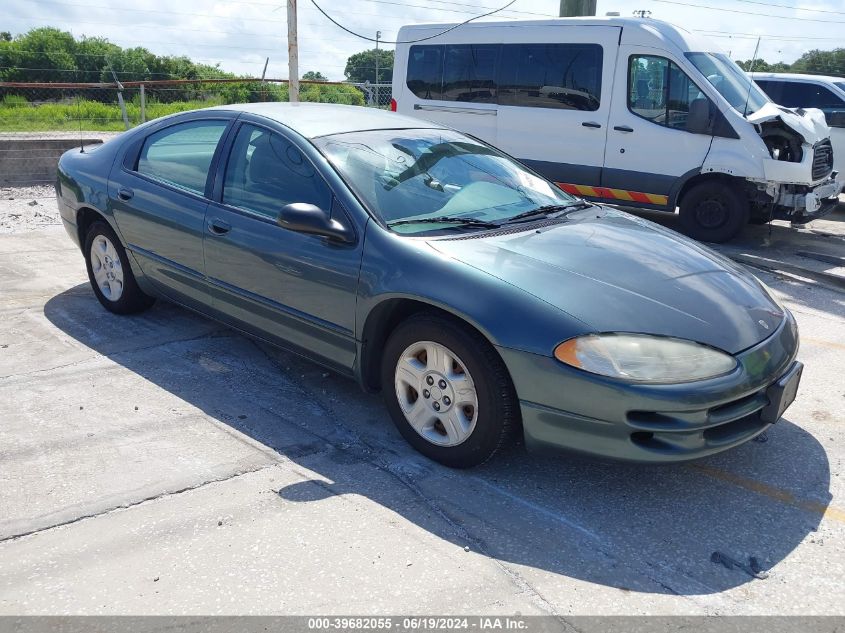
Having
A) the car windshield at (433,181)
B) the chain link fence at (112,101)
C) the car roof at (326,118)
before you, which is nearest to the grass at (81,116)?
the chain link fence at (112,101)

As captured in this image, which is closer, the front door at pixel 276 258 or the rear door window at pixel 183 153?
the front door at pixel 276 258

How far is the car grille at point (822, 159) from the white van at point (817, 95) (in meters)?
1.76

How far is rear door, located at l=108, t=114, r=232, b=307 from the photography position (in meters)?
4.43

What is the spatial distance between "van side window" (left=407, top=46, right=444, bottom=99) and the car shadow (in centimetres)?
667

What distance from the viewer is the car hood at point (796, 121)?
7.97 metres

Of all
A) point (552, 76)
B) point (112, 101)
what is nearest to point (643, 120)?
point (552, 76)

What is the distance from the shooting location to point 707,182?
8.41 metres

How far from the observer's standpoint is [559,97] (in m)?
9.13

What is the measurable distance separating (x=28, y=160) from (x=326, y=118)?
8.09 m

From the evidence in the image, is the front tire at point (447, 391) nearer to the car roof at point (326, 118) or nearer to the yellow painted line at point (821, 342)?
the car roof at point (326, 118)

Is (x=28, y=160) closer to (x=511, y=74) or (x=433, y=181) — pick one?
(x=511, y=74)

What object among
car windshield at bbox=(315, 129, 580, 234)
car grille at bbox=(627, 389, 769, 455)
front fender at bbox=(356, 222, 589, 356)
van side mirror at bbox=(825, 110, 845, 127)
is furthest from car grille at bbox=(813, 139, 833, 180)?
front fender at bbox=(356, 222, 589, 356)

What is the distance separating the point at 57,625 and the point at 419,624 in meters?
1.16

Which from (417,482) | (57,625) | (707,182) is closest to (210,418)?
(417,482)
